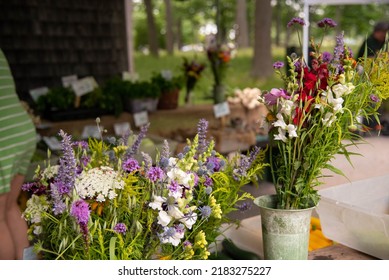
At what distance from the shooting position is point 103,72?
5027 millimetres

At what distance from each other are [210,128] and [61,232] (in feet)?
9.51

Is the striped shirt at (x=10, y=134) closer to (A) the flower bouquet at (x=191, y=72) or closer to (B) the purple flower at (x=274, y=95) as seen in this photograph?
(B) the purple flower at (x=274, y=95)

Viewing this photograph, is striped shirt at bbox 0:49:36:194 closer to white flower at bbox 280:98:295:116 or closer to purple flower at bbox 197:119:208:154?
purple flower at bbox 197:119:208:154

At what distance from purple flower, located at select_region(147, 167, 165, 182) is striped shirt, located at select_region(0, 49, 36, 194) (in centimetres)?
117

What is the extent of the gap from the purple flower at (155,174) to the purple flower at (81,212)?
143 millimetres

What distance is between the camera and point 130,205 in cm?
118

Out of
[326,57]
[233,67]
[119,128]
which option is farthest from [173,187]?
[233,67]

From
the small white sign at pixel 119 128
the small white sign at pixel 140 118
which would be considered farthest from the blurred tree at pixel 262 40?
the small white sign at pixel 119 128

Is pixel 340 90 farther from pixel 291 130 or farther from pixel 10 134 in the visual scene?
pixel 10 134

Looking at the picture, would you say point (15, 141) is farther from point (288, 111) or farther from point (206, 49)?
point (206, 49)

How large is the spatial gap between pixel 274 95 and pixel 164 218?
36cm

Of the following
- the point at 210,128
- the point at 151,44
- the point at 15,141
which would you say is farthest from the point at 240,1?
the point at 15,141

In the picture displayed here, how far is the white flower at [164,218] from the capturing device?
3.64 ft

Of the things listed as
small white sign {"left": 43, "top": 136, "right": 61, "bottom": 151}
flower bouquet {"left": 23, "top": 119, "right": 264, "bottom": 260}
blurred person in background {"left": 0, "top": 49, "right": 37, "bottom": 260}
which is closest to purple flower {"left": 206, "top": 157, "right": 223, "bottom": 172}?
flower bouquet {"left": 23, "top": 119, "right": 264, "bottom": 260}
